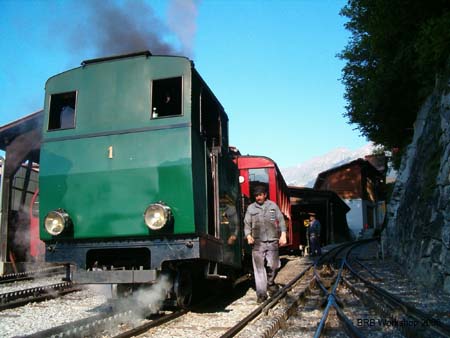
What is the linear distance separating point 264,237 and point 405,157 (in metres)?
12.5

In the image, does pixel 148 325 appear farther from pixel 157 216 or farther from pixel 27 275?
Result: pixel 27 275

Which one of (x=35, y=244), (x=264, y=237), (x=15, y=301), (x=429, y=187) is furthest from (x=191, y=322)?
(x=35, y=244)

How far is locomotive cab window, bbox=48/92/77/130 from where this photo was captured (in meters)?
6.16

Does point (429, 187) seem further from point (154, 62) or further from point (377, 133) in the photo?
point (377, 133)

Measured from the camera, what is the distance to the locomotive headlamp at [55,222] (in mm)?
5504

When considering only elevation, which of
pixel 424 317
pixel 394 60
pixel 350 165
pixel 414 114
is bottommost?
pixel 424 317

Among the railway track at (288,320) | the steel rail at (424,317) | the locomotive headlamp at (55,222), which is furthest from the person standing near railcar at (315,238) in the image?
the locomotive headlamp at (55,222)

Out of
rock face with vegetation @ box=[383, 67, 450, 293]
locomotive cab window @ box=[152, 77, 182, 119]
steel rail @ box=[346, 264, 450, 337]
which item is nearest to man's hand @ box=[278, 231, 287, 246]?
steel rail @ box=[346, 264, 450, 337]

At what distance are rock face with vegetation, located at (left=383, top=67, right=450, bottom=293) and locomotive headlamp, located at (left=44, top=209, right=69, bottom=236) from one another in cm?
598

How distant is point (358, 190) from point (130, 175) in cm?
4136

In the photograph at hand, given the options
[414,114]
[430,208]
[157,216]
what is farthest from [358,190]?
[157,216]

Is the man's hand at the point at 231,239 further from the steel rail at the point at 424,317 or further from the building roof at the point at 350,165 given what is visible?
the building roof at the point at 350,165

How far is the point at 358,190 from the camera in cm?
4416

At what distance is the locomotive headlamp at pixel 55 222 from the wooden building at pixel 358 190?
38.0 m
